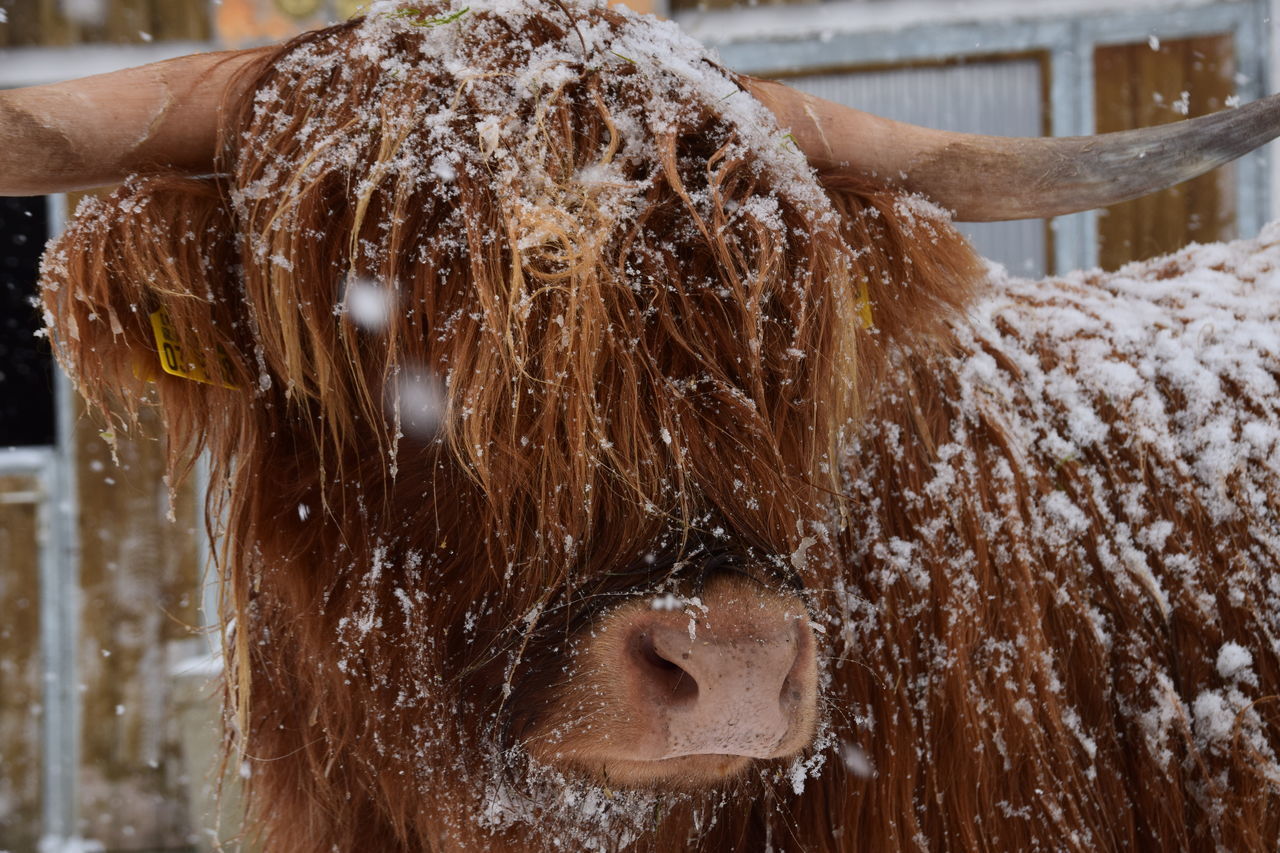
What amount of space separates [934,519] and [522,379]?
0.64 metres

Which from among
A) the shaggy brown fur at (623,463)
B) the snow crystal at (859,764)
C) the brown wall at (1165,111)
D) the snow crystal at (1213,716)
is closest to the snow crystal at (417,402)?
the shaggy brown fur at (623,463)

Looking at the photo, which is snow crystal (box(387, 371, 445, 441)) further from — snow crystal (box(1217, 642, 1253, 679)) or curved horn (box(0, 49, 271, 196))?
snow crystal (box(1217, 642, 1253, 679))

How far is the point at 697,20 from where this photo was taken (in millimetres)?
4148

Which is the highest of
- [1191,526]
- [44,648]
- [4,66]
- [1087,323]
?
[4,66]

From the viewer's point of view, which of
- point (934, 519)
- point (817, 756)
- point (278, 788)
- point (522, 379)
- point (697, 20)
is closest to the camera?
point (522, 379)

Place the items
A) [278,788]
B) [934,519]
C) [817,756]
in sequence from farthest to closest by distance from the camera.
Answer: [278,788] → [934,519] → [817,756]

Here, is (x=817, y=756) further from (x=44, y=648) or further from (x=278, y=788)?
(x=44, y=648)

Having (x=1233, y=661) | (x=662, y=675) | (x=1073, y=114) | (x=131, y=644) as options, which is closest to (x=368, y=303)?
(x=662, y=675)

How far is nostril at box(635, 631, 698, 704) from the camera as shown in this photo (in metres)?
1.06

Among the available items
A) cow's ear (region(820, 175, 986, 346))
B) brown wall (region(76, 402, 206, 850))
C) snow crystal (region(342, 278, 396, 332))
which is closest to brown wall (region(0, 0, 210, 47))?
brown wall (region(76, 402, 206, 850))

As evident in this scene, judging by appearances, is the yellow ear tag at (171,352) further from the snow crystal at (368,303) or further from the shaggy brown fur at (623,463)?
the snow crystal at (368,303)

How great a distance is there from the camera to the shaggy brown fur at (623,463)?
117 cm

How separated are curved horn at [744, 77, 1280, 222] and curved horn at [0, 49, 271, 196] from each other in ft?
2.28

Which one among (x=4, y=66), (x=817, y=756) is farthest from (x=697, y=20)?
(x=817, y=756)
